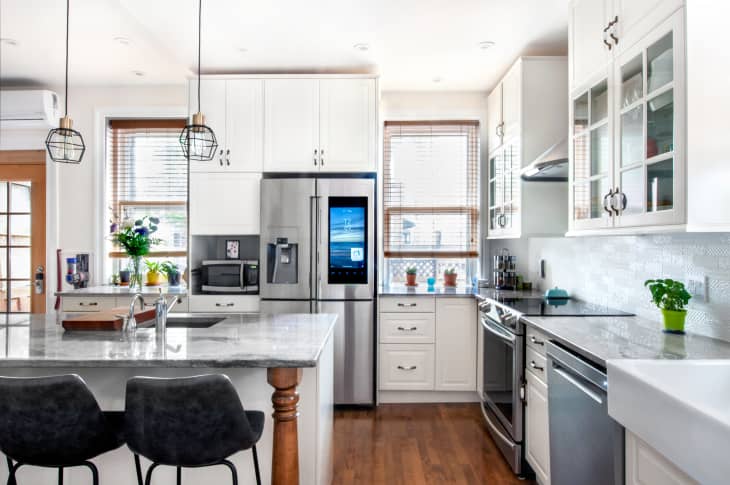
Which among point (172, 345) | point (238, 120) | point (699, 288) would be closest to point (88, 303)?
point (238, 120)

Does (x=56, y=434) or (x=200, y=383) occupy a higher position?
(x=200, y=383)

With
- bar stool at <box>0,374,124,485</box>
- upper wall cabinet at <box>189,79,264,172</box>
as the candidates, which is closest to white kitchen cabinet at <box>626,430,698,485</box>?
bar stool at <box>0,374,124,485</box>

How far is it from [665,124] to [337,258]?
2.41m

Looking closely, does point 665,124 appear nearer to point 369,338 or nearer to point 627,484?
point 627,484

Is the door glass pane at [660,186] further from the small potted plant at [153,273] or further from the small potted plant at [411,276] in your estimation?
the small potted plant at [153,273]

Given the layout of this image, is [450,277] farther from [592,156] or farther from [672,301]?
[672,301]

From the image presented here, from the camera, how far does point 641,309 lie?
2375 millimetres

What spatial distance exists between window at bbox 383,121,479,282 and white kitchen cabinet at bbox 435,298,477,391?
69cm

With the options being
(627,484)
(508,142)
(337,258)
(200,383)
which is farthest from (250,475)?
(508,142)

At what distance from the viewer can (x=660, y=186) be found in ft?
5.59

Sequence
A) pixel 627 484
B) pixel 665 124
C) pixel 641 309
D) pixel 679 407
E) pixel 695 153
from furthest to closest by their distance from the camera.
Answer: pixel 641 309
pixel 665 124
pixel 695 153
pixel 627 484
pixel 679 407

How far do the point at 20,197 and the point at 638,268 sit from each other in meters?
5.09

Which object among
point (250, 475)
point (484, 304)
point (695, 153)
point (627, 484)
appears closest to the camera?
point (627, 484)

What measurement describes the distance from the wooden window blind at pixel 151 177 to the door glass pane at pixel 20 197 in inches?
29.9
